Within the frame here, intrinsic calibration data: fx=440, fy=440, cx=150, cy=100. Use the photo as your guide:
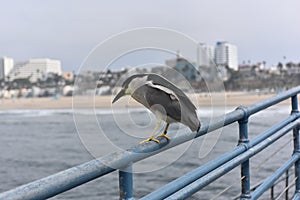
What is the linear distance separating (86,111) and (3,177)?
12.7 meters

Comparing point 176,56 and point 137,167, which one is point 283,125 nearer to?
point 176,56

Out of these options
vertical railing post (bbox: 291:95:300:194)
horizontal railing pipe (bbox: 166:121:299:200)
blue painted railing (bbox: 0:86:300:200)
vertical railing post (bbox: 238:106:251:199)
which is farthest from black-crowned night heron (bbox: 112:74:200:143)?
vertical railing post (bbox: 291:95:300:194)

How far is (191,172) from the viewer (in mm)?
1720

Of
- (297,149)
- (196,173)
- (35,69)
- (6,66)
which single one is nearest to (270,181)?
(297,149)

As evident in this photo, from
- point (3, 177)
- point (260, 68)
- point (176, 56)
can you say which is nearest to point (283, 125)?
point (176, 56)

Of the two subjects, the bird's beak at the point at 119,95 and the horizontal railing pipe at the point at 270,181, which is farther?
the horizontal railing pipe at the point at 270,181

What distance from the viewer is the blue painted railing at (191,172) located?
1.09m

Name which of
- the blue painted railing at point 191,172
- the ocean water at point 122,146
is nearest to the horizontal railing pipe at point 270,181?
the blue painted railing at point 191,172

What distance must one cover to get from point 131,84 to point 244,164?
936 mm

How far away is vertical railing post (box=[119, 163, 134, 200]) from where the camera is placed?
1.37 m

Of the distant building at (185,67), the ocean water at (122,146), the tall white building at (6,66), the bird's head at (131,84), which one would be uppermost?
the tall white building at (6,66)

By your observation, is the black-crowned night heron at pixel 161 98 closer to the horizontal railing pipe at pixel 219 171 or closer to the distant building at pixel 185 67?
the distant building at pixel 185 67

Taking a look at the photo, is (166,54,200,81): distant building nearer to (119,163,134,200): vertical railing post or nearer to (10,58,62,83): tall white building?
(119,163,134,200): vertical railing post

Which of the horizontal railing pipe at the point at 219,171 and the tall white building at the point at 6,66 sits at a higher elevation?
the tall white building at the point at 6,66
